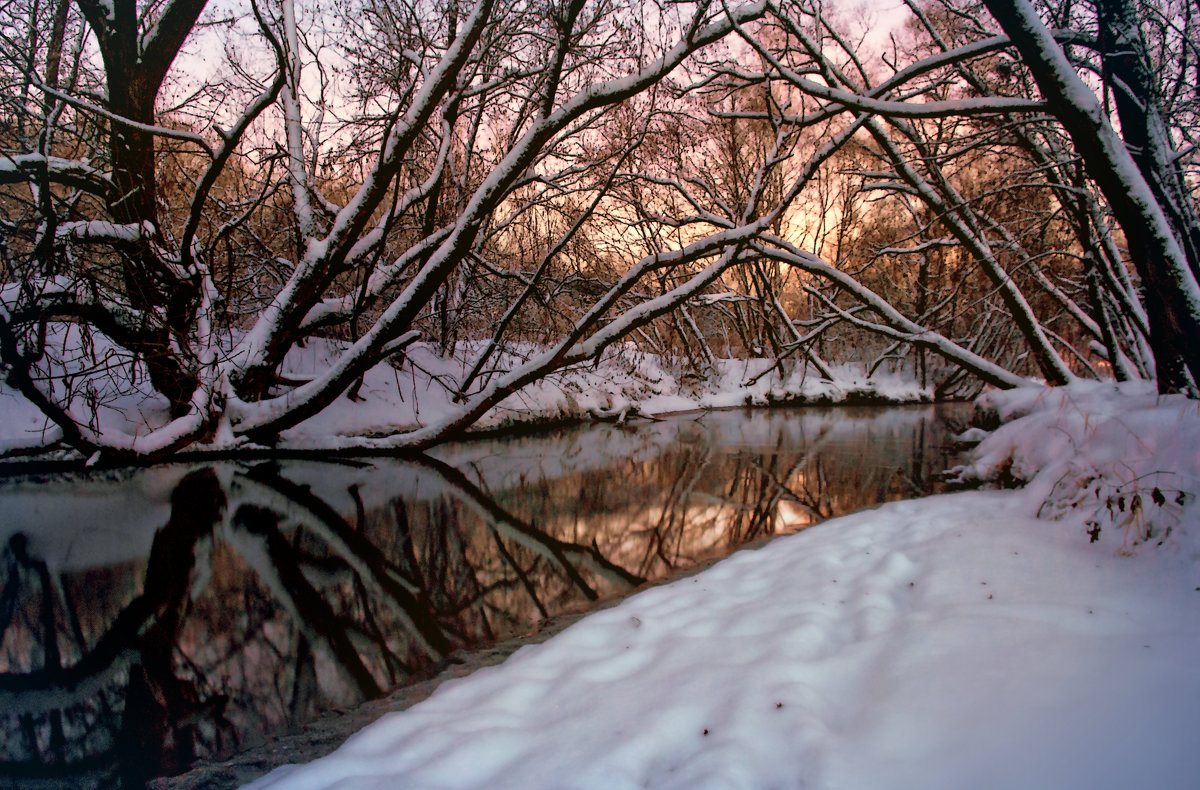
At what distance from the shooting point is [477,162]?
35.1 ft

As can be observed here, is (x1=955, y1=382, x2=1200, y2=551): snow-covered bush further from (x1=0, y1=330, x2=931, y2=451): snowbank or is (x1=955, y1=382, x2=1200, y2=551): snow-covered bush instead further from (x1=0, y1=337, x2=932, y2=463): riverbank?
(x1=0, y1=337, x2=932, y2=463): riverbank

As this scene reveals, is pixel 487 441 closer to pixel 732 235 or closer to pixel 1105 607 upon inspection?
pixel 732 235

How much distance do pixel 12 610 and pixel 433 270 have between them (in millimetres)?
4447

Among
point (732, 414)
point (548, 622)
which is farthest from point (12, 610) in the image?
point (732, 414)

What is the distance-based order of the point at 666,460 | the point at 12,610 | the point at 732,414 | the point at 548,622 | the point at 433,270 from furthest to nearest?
the point at 732,414 < the point at 666,460 < the point at 433,270 < the point at 12,610 < the point at 548,622

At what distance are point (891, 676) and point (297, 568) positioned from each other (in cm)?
371

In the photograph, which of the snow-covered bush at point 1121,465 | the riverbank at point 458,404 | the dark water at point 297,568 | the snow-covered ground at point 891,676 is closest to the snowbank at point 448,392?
the riverbank at point 458,404

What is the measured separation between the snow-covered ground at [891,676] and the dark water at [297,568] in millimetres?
667

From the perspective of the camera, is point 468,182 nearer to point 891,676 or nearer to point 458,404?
point 458,404

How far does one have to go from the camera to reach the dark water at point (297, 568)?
94.2 inches

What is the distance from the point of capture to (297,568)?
404 centimetres

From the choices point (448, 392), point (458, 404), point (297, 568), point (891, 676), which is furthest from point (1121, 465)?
point (448, 392)

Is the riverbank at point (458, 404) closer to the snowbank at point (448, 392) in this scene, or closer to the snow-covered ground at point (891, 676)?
the snowbank at point (448, 392)

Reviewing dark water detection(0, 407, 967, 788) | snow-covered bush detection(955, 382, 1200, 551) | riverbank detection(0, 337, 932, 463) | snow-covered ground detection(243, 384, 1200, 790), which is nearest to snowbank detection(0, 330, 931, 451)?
riverbank detection(0, 337, 932, 463)
